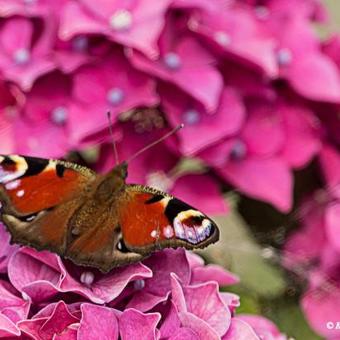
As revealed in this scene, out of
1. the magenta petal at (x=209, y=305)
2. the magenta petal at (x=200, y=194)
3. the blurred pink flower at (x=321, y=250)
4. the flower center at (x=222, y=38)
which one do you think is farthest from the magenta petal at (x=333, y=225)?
the magenta petal at (x=209, y=305)

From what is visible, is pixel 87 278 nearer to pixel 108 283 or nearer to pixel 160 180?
pixel 108 283

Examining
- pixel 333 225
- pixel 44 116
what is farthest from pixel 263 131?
pixel 44 116

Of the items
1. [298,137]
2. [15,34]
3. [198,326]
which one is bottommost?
[298,137]

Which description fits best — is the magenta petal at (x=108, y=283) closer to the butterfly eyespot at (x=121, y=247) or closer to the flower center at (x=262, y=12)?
the butterfly eyespot at (x=121, y=247)

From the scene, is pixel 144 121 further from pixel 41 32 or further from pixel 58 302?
pixel 58 302

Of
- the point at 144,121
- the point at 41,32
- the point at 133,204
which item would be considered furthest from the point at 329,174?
the point at 133,204

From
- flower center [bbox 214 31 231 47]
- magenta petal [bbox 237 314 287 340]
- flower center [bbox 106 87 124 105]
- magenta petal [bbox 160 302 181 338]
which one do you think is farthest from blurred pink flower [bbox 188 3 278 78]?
magenta petal [bbox 160 302 181 338]
